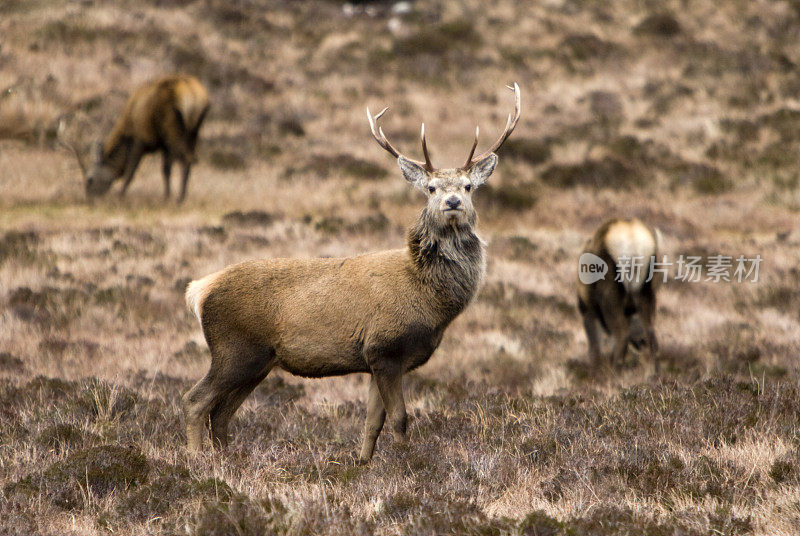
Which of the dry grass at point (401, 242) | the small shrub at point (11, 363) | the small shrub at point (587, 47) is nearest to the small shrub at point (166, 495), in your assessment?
the dry grass at point (401, 242)

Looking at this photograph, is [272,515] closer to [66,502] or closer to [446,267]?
[66,502]

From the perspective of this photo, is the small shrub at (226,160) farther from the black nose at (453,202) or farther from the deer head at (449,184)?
the black nose at (453,202)

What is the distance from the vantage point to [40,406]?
6.38 meters

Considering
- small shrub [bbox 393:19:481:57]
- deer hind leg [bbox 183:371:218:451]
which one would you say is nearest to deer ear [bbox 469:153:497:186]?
deer hind leg [bbox 183:371:218:451]

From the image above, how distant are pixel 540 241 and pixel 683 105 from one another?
10.9 m

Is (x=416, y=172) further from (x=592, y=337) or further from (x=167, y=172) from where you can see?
(x=167, y=172)

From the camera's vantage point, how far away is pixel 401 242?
43.4 ft

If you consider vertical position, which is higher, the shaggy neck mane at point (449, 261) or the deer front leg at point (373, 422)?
the shaggy neck mane at point (449, 261)

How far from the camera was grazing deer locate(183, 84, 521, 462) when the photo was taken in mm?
5176

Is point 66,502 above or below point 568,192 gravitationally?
above

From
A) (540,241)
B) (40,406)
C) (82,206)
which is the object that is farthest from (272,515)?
(82,206)

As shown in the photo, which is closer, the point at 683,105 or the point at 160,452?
the point at 160,452

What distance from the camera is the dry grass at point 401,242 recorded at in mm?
4652

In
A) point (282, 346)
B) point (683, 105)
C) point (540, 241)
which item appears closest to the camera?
point (282, 346)
